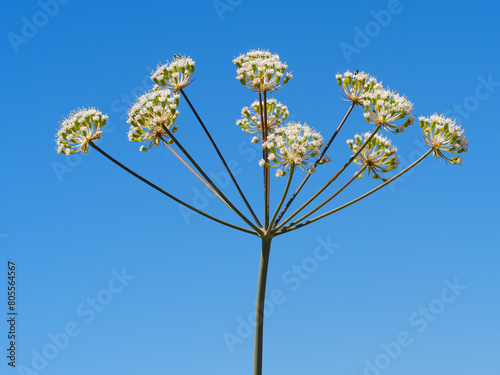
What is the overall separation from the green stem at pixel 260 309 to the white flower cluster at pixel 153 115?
2.78 meters

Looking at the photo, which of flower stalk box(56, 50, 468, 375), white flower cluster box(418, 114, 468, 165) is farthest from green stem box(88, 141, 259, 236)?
white flower cluster box(418, 114, 468, 165)

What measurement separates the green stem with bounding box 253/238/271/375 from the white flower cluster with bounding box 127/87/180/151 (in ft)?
9.13

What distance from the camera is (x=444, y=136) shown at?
9773 mm

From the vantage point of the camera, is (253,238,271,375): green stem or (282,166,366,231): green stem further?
(282,166,366,231): green stem

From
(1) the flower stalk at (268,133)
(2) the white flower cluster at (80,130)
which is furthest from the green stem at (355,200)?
(2) the white flower cluster at (80,130)

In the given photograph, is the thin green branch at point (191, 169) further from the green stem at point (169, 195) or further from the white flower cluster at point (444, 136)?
the white flower cluster at point (444, 136)

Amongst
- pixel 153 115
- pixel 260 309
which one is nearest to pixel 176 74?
pixel 153 115

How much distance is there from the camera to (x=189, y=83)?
977 cm

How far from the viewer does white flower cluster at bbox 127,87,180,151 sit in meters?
9.22

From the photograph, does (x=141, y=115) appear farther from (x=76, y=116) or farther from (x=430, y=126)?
(x=430, y=126)

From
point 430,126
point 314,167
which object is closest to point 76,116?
point 314,167

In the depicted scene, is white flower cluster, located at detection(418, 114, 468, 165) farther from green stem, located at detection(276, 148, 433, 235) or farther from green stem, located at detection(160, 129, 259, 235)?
green stem, located at detection(160, 129, 259, 235)

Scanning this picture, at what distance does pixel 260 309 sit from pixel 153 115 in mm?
3797

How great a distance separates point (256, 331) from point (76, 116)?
512cm
